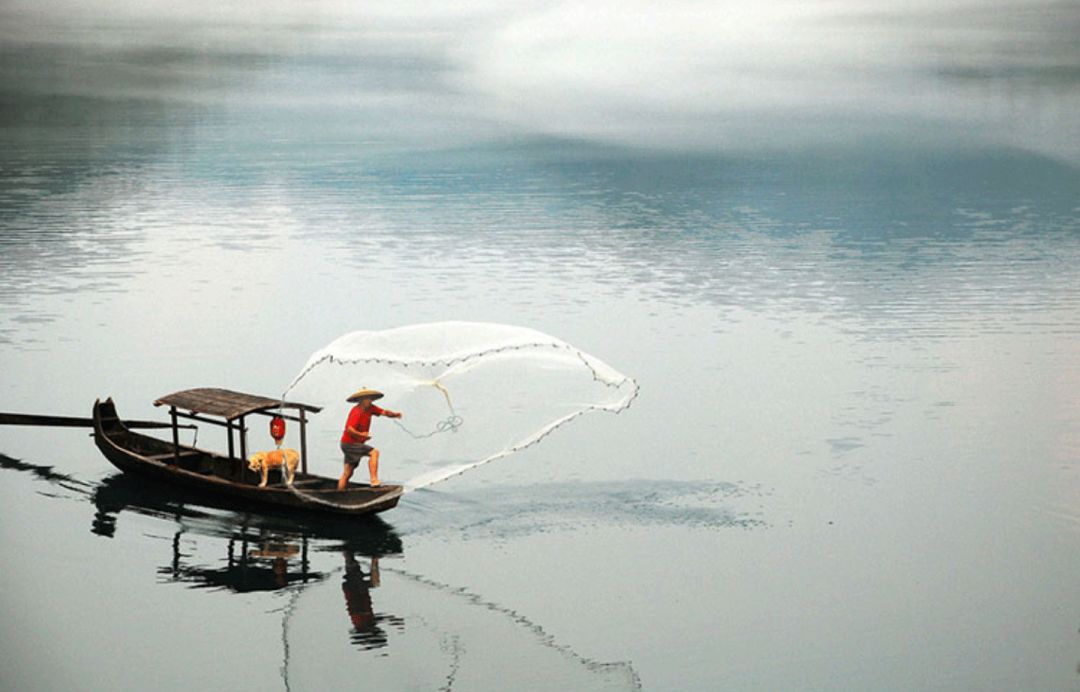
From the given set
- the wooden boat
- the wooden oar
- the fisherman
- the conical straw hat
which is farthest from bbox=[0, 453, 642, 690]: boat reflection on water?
the wooden oar

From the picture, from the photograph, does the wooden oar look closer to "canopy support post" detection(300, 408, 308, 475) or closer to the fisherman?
"canopy support post" detection(300, 408, 308, 475)

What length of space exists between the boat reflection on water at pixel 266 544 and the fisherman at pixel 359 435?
0.46 metres

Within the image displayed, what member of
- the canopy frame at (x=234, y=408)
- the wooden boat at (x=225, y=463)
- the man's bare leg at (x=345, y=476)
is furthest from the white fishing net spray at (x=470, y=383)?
the man's bare leg at (x=345, y=476)

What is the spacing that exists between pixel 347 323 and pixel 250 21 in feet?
91.7

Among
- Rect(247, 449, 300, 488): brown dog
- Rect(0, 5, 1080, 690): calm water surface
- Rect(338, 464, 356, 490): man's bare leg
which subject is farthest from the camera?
Rect(247, 449, 300, 488): brown dog

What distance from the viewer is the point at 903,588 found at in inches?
483

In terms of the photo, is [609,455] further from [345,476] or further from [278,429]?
[278,429]

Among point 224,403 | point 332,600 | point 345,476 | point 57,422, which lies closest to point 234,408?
point 224,403

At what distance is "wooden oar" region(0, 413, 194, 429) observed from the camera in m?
16.2

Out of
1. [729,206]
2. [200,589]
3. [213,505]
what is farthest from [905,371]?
[729,206]

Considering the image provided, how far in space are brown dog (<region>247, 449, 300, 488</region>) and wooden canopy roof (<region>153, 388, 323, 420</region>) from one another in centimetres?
39

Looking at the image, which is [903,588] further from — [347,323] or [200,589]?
[347,323]

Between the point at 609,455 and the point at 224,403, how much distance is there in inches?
150

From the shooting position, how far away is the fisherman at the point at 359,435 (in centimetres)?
1333
